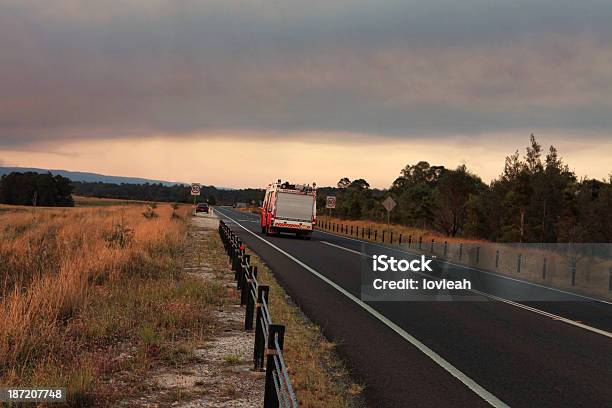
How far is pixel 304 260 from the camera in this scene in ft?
71.9

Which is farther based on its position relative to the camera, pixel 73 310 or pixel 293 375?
pixel 73 310

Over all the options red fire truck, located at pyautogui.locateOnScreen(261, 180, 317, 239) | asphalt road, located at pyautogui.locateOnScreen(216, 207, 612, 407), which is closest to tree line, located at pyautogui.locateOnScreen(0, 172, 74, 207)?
red fire truck, located at pyautogui.locateOnScreen(261, 180, 317, 239)

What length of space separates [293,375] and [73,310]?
15.7 ft

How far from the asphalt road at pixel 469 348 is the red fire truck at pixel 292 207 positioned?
1871cm

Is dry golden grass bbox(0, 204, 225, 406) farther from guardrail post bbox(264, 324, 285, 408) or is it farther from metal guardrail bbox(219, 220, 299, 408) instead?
guardrail post bbox(264, 324, 285, 408)

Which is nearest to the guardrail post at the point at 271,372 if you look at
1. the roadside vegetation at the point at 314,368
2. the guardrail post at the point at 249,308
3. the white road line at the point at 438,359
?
the roadside vegetation at the point at 314,368

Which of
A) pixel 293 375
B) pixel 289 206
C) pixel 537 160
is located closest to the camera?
pixel 293 375

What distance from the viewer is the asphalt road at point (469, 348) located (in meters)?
6.32

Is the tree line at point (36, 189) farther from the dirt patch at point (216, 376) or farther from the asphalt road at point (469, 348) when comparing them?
the dirt patch at point (216, 376)

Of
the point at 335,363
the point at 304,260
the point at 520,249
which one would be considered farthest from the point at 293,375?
the point at 520,249

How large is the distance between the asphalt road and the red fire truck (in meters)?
18.7

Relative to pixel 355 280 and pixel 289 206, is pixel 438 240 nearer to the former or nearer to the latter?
pixel 289 206

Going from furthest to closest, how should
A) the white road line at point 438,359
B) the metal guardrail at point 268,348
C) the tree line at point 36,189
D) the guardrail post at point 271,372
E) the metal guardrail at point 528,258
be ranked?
the tree line at point 36,189
the metal guardrail at point 528,258
the white road line at point 438,359
the guardrail post at point 271,372
the metal guardrail at point 268,348

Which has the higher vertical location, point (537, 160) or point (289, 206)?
point (537, 160)
